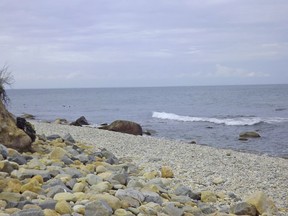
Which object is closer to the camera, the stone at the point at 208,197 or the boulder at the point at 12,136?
the stone at the point at 208,197

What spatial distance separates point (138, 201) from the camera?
5574 mm

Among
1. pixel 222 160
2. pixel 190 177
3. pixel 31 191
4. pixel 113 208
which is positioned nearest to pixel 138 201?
pixel 113 208

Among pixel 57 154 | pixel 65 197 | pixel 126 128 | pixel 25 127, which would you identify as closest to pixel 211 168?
pixel 57 154

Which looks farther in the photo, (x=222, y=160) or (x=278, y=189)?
(x=222, y=160)

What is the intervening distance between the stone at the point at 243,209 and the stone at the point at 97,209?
1.96 m

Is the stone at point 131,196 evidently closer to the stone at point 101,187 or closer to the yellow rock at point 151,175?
the stone at point 101,187

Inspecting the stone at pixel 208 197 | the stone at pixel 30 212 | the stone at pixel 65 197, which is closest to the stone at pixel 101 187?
the stone at pixel 65 197

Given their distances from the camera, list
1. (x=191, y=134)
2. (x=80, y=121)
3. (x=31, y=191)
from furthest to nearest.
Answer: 1. (x=80, y=121)
2. (x=191, y=134)
3. (x=31, y=191)

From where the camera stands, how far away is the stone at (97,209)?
4844mm

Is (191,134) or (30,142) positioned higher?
(30,142)

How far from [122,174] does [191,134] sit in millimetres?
15792

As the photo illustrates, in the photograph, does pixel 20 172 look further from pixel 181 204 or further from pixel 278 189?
pixel 278 189

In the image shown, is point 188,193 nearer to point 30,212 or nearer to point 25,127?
point 30,212

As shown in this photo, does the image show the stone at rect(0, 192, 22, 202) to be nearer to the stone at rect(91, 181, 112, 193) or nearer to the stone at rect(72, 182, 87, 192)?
the stone at rect(72, 182, 87, 192)
